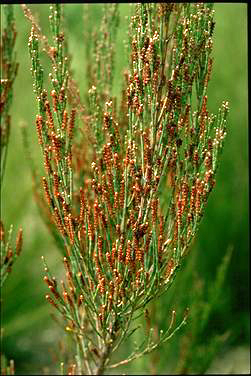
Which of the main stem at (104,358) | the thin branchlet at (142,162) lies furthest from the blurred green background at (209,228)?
the thin branchlet at (142,162)

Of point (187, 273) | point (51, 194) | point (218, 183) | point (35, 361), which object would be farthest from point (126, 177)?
point (35, 361)

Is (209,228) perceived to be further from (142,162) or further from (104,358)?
(142,162)

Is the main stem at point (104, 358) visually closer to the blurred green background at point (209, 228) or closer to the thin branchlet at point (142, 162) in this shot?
A: the thin branchlet at point (142, 162)

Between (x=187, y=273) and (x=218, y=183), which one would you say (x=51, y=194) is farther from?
(x=218, y=183)

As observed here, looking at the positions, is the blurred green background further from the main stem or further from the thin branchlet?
the thin branchlet

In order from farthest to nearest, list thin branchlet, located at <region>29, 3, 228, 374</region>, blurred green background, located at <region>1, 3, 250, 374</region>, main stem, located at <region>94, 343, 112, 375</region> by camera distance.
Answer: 1. blurred green background, located at <region>1, 3, 250, 374</region>
2. main stem, located at <region>94, 343, 112, 375</region>
3. thin branchlet, located at <region>29, 3, 228, 374</region>

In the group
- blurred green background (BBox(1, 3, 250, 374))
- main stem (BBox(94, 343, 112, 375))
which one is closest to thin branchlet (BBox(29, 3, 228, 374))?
main stem (BBox(94, 343, 112, 375))

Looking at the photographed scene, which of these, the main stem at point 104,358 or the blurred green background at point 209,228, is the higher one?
the blurred green background at point 209,228

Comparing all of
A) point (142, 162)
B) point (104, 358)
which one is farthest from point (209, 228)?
point (142, 162)

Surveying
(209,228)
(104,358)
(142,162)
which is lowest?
(104,358)
